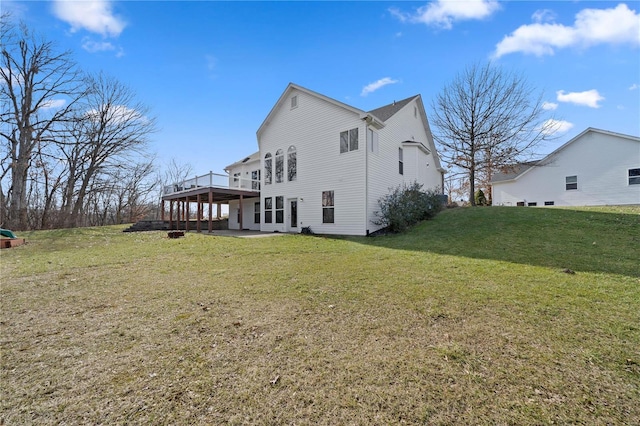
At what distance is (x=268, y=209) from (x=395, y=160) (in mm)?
8411

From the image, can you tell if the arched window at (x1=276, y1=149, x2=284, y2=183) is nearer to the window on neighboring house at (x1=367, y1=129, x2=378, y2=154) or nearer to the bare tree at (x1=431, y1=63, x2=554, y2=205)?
the window on neighboring house at (x1=367, y1=129, x2=378, y2=154)

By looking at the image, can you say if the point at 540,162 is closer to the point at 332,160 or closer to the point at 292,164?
the point at 332,160

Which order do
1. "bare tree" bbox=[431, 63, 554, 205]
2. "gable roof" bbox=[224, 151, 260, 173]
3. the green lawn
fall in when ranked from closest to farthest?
1. the green lawn
2. "bare tree" bbox=[431, 63, 554, 205]
3. "gable roof" bbox=[224, 151, 260, 173]

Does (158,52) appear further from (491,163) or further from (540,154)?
(540,154)

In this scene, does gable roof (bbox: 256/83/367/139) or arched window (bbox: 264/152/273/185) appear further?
arched window (bbox: 264/152/273/185)

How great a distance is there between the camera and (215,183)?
1662 centimetres

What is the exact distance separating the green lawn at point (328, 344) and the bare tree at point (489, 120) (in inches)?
569

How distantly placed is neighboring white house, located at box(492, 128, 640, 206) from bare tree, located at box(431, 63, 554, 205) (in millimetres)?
2178

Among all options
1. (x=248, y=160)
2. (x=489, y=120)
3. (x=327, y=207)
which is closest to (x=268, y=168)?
(x=248, y=160)

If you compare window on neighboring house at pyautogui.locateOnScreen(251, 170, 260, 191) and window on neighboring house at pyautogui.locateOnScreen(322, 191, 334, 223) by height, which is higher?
window on neighboring house at pyautogui.locateOnScreen(251, 170, 260, 191)

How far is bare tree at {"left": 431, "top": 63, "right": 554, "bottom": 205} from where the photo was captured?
1841 centimetres

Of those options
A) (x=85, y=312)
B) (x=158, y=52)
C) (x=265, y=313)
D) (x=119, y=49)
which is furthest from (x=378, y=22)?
(x=85, y=312)

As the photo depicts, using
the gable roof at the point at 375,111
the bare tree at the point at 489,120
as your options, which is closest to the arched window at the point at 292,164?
the gable roof at the point at 375,111

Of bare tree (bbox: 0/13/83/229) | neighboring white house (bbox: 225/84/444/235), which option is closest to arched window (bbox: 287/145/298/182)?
neighboring white house (bbox: 225/84/444/235)
